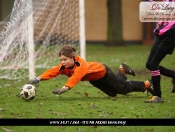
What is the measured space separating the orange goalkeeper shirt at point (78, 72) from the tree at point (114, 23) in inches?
509

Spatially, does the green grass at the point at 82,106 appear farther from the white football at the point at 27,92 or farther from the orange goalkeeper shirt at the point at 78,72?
the orange goalkeeper shirt at the point at 78,72

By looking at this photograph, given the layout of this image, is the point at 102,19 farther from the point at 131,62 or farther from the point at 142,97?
the point at 142,97

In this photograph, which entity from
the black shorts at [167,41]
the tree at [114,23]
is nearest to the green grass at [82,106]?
the black shorts at [167,41]

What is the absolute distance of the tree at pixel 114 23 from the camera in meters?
21.0

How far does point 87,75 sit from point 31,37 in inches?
110

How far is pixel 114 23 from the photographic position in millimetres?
21062

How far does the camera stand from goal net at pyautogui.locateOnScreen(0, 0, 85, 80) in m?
10.1

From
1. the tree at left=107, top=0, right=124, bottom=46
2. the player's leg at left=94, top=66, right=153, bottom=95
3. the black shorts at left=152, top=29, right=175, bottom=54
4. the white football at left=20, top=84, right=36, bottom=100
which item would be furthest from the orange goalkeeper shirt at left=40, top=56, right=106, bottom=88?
the tree at left=107, top=0, right=124, bottom=46

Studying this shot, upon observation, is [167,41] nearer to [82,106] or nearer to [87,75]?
[87,75]

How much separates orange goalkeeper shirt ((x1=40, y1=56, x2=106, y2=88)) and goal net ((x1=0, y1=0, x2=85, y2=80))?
2187 millimetres

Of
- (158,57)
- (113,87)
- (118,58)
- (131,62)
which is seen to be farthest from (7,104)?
(118,58)

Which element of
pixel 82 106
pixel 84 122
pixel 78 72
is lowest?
pixel 82 106

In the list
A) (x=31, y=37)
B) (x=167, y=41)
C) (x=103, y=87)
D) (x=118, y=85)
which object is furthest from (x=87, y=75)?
(x=31, y=37)

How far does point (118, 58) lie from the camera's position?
1591 centimetres
